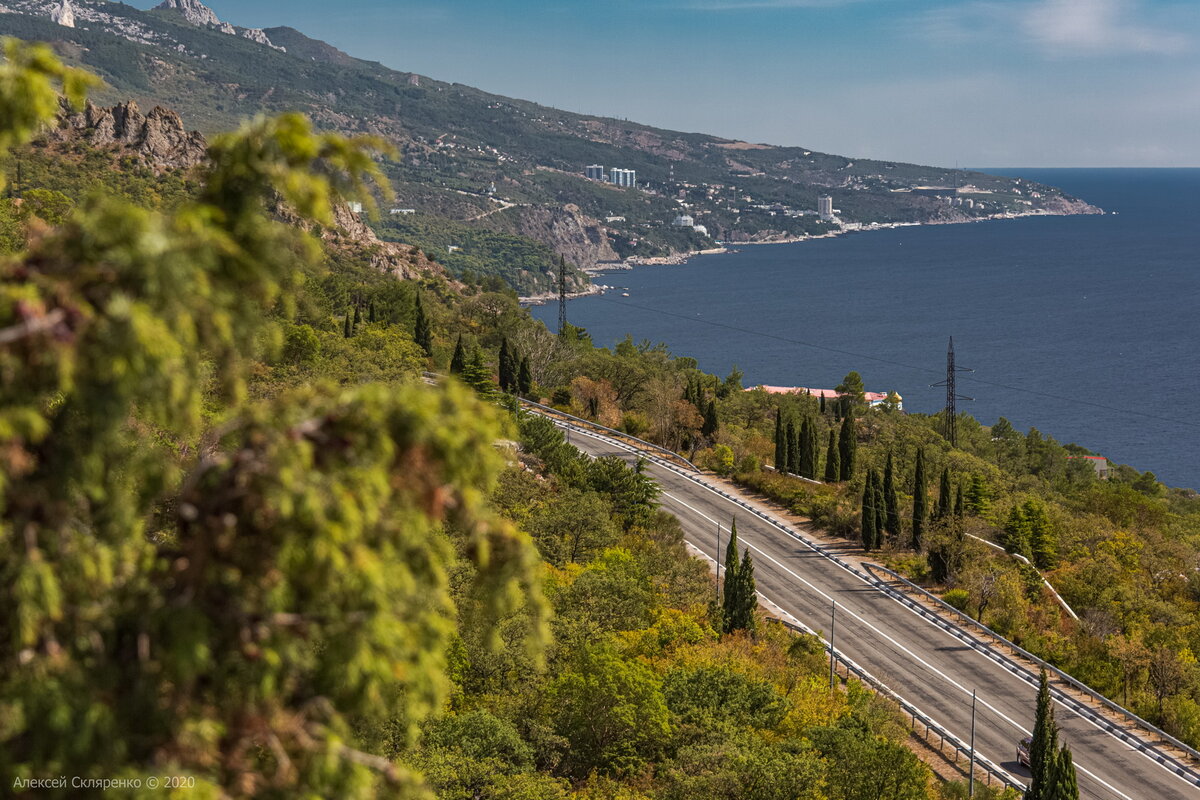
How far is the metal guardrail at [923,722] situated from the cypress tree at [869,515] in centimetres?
1444

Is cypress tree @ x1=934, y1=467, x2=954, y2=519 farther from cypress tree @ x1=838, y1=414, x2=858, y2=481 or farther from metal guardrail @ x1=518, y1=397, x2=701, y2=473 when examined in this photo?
metal guardrail @ x1=518, y1=397, x2=701, y2=473

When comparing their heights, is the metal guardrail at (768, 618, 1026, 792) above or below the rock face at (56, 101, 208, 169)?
below

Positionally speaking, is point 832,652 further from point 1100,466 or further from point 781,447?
point 1100,466

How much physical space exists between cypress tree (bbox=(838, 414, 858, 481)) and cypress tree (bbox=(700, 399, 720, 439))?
10514 mm

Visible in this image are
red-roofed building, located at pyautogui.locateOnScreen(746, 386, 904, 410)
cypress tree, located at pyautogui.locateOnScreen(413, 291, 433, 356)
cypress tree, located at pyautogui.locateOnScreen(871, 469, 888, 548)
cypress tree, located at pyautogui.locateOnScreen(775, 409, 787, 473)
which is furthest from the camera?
red-roofed building, located at pyautogui.locateOnScreen(746, 386, 904, 410)

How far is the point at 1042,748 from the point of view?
30.9 meters

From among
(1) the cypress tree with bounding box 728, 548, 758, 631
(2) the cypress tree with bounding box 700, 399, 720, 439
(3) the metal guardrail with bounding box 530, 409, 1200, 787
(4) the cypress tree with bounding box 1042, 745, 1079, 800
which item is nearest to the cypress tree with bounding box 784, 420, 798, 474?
(2) the cypress tree with bounding box 700, 399, 720, 439

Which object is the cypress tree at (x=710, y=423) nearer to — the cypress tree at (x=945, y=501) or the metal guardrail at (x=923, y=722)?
the cypress tree at (x=945, y=501)

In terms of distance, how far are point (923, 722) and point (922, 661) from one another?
21.1 ft

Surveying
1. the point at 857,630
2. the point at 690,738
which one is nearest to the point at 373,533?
the point at 690,738

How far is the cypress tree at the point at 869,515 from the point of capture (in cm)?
5734

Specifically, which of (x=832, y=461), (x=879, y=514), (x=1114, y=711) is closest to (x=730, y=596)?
(x=1114, y=711)

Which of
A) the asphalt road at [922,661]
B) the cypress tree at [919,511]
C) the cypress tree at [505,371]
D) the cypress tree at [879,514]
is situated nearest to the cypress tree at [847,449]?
the cypress tree at [919,511]

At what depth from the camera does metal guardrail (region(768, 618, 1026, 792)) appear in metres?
34.6
